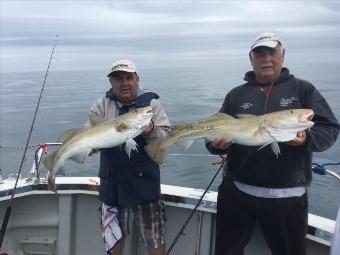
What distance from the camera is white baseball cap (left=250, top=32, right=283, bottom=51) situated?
3612 mm

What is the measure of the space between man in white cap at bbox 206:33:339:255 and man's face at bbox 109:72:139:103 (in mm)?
963

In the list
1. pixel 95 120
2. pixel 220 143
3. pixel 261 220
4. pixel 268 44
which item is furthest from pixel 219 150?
pixel 95 120

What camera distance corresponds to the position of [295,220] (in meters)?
3.59

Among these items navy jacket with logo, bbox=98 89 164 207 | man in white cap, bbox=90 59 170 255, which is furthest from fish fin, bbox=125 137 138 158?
navy jacket with logo, bbox=98 89 164 207

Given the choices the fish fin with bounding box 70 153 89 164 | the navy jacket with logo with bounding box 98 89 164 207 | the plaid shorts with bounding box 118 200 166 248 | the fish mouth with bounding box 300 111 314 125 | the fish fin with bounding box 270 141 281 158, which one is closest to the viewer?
the fish mouth with bounding box 300 111 314 125

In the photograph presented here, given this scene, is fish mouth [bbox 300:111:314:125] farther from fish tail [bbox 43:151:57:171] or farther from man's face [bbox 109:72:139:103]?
fish tail [bbox 43:151:57:171]

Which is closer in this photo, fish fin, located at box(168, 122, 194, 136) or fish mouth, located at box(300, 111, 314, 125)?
fish mouth, located at box(300, 111, 314, 125)

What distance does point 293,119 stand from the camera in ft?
10.8

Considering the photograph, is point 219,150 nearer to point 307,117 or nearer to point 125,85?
point 307,117

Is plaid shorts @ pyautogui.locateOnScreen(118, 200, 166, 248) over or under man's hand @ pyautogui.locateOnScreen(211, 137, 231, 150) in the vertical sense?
under

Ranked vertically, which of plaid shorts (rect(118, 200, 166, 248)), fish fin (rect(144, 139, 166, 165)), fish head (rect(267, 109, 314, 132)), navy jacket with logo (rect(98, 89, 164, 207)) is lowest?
plaid shorts (rect(118, 200, 166, 248))

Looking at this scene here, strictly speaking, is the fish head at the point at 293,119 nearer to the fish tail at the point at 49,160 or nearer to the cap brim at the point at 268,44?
the cap brim at the point at 268,44

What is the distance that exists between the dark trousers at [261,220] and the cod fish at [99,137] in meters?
1.02

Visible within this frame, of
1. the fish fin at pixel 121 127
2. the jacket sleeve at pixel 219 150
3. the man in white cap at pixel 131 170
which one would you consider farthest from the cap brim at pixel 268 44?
the fish fin at pixel 121 127
